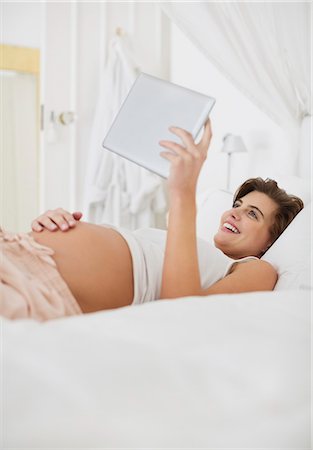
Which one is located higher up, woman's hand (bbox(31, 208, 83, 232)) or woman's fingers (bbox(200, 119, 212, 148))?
woman's fingers (bbox(200, 119, 212, 148))

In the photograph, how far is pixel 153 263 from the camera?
1.31m

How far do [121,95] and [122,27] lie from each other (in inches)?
25.4

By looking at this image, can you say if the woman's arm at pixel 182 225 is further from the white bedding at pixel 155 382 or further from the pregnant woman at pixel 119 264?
the white bedding at pixel 155 382

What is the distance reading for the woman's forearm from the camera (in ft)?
3.80

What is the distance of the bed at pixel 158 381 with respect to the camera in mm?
689

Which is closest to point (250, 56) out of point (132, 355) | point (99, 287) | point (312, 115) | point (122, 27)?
point (312, 115)

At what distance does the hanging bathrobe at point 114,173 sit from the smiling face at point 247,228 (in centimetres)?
179

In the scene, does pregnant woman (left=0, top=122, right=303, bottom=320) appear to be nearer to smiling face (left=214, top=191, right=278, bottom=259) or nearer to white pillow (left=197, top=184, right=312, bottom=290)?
white pillow (left=197, top=184, right=312, bottom=290)

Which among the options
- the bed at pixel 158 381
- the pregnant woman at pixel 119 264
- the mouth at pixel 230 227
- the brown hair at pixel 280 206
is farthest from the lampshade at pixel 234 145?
the bed at pixel 158 381

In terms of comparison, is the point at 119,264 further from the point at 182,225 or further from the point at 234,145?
the point at 234,145

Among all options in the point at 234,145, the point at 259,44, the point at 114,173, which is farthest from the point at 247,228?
the point at 114,173

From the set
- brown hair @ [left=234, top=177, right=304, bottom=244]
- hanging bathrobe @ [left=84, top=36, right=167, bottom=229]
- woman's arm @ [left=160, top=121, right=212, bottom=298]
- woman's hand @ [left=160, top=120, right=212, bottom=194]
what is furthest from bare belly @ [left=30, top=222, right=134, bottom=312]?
hanging bathrobe @ [left=84, top=36, right=167, bottom=229]

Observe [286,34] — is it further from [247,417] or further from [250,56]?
[247,417]

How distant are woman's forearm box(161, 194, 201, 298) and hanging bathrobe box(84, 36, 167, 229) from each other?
2259 millimetres
